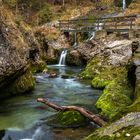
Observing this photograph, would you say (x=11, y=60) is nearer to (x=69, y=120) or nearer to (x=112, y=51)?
(x=69, y=120)

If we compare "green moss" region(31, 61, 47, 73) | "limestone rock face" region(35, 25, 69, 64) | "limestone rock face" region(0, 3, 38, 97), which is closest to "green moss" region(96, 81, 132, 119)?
"limestone rock face" region(0, 3, 38, 97)

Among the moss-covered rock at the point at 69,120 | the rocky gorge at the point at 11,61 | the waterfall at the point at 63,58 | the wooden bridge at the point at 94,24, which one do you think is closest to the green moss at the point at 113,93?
the moss-covered rock at the point at 69,120

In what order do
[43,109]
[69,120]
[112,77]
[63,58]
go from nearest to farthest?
[69,120], [43,109], [112,77], [63,58]

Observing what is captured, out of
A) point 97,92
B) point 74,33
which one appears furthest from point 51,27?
point 97,92

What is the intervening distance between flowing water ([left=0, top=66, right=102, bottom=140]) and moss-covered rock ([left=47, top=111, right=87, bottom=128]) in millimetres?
254

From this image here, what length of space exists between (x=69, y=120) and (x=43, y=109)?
8.40ft

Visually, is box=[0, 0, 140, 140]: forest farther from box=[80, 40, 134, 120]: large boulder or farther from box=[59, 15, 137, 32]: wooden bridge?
box=[59, 15, 137, 32]: wooden bridge

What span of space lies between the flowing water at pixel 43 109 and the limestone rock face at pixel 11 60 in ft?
2.07

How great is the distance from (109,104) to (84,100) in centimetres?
249

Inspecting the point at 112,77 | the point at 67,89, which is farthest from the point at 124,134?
the point at 112,77

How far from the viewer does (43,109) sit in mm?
13664

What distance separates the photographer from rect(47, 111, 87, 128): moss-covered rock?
443 inches

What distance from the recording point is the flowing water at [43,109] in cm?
1072

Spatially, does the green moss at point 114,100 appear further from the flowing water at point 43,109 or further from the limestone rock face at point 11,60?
the limestone rock face at point 11,60
